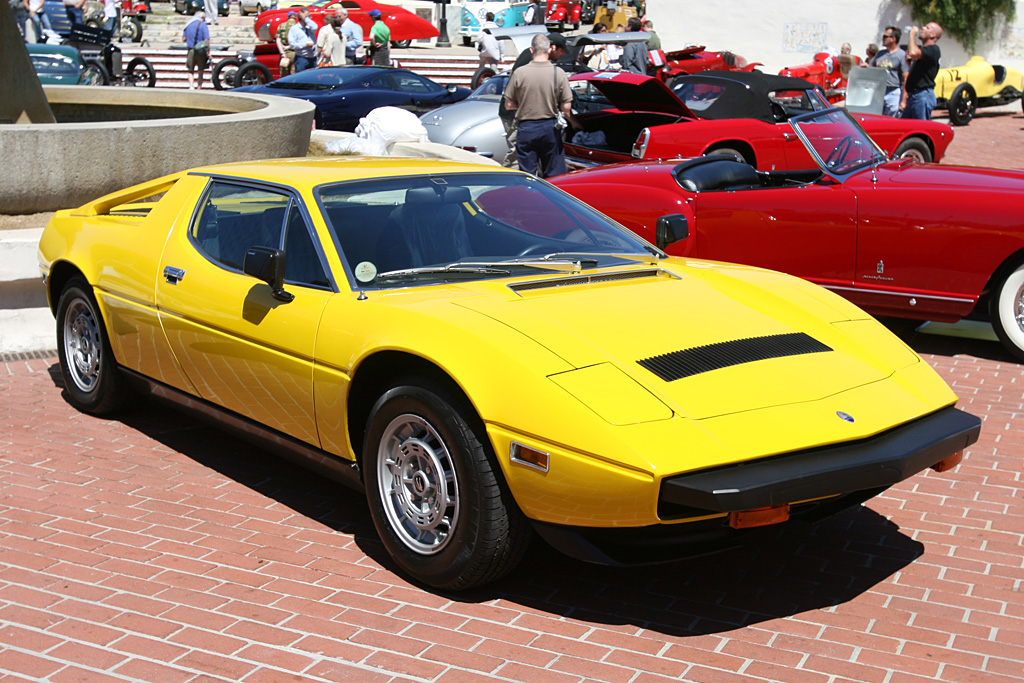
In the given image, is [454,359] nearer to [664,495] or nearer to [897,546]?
[664,495]

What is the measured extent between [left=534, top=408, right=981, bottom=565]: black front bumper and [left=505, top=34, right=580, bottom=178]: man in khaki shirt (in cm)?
805

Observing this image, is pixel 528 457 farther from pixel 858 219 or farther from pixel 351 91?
pixel 351 91

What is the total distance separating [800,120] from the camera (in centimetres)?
786

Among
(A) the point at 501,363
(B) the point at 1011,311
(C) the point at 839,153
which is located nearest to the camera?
(A) the point at 501,363

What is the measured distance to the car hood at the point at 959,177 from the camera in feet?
22.5

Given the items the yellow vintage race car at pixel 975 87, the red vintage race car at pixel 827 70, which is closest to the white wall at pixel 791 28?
the red vintage race car at pixel 827 70

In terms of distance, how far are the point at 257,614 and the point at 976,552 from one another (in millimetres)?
2667

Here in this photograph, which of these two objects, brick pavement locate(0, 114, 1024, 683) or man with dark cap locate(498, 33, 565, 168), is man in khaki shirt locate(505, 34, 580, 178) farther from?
brick pavement locate(0, 114, 1024, 683)

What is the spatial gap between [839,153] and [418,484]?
5.04 m

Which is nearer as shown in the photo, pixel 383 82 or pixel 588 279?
pixel 588 279

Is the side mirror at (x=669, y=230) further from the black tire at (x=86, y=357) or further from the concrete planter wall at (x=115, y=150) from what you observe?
the concrete planter wall at (x=115, y=150)

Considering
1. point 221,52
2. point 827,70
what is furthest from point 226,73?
point 827,70

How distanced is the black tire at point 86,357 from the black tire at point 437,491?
2.24m

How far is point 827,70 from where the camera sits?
26375 millimetres
